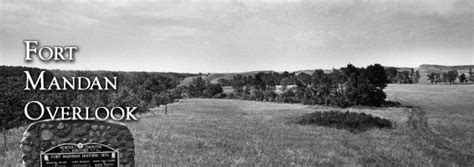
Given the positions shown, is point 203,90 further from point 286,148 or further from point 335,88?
point 286,148

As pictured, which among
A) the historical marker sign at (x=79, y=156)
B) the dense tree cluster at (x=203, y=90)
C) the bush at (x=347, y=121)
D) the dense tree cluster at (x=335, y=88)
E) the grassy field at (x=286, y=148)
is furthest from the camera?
the dense tree cluster at (x=203, y=90)

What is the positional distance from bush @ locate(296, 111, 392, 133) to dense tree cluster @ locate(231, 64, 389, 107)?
33.8 meters

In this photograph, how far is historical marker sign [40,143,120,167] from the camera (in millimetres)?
13828

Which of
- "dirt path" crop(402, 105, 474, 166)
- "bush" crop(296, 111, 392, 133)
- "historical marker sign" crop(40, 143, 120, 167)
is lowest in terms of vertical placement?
"dirt path" crop(402, 105, 474, 166)

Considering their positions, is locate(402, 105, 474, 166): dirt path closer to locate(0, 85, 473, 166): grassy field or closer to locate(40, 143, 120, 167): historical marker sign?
locate(0, 85, 473, 166): grassy field

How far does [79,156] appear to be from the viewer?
45.8 feet

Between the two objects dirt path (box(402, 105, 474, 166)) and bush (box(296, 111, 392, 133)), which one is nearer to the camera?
dirt path (box(402, 105, 474, 166))

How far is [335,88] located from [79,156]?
3150 inches

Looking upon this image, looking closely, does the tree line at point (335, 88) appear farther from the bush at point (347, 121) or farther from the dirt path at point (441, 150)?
the dirt path at point (441, 150)

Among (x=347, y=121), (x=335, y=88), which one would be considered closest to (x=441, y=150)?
(x=347, y=121)

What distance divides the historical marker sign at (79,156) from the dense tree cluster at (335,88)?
200ft

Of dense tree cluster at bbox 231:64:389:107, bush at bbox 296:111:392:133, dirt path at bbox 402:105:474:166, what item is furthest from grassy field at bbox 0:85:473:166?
dense tree cluster at bbox 231:64:389:107

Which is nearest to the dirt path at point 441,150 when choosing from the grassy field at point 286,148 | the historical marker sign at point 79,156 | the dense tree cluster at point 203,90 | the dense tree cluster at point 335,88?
the grassy field at point 286,148

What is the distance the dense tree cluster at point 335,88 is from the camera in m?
71.3
